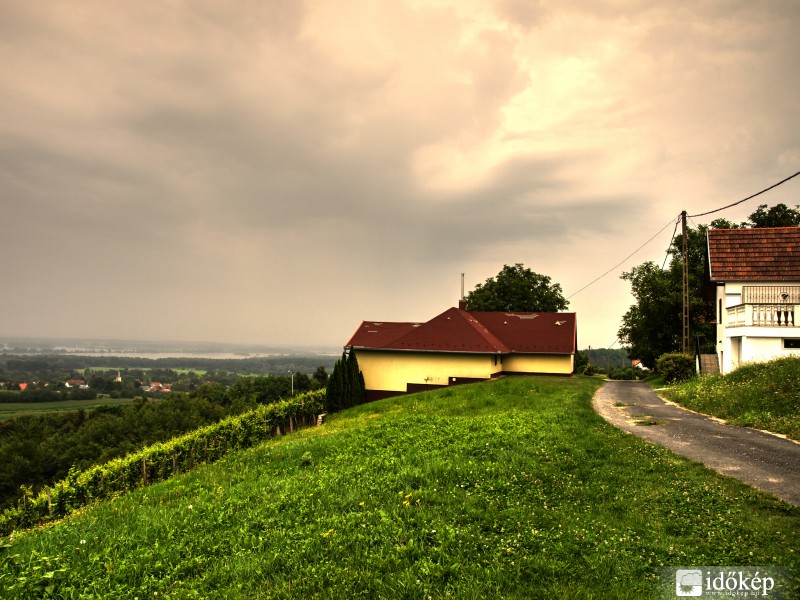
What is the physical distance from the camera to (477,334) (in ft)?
121

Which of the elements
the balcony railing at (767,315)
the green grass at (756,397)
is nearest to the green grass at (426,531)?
the green grass at (756,397)

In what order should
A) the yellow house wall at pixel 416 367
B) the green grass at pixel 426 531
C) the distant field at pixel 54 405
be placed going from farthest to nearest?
the distant field at pixel 54 405 < the yellow house wall at pixel 416 367 < the green grass at pixel 426 531

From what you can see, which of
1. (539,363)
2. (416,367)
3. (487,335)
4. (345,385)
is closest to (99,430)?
(345,385)

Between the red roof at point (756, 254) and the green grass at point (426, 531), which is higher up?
the red roof at point (756, 254)

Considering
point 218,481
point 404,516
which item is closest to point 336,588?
point 404,516

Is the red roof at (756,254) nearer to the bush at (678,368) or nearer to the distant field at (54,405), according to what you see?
the bush at (678,368)

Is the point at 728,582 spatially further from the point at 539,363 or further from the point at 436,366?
the point at 539,363

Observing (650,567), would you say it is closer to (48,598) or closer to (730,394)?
(48,598)

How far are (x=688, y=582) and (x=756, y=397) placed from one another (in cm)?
1595

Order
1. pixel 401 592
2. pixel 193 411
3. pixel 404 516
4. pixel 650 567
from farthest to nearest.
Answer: pixel 193 411 < pixel 404 516 < pixel 650 567 < pixel 401 592

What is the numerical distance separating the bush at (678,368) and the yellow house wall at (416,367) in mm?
11359

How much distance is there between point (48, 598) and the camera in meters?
6.42

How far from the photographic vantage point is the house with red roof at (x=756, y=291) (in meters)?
25.6

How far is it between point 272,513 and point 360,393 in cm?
2773
